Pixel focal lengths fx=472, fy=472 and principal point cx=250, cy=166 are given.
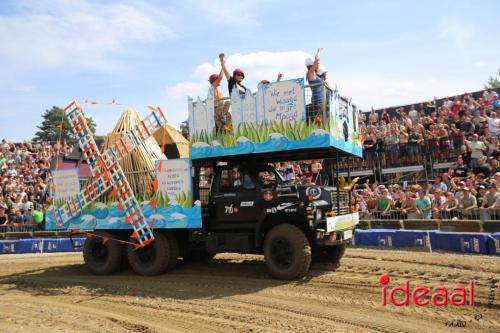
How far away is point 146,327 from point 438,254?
22.9 ft

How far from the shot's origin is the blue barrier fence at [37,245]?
54.9 ft

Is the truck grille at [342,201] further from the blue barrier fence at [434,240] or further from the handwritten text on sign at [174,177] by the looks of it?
the handwritten text on sign at [174,177]

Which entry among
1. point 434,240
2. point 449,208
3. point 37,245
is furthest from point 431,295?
point 37,245

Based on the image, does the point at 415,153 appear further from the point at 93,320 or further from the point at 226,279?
the point at 93,320

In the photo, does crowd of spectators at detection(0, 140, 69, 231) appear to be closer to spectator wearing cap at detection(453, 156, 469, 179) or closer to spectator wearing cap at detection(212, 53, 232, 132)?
spectator wearing cap at detection(212, 53, 232, 132)

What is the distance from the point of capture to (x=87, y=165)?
→ 11.3m

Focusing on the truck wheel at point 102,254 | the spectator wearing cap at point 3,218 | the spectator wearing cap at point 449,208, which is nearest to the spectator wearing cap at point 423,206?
the spectator wearing cap at point 449,208

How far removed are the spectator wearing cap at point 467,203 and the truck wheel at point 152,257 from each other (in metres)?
7.77

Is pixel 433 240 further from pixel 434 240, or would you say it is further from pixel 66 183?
pixel 66 183

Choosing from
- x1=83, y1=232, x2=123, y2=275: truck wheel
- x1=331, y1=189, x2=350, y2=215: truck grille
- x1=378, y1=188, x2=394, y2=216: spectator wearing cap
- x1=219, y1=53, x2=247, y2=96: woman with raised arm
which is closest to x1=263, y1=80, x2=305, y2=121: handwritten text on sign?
x1=219, y1=53, x2=247, y2=96: woman with raised arm

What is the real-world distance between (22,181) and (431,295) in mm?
23767

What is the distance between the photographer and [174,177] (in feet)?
33.4

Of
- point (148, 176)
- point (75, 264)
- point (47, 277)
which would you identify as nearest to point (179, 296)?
point (148, 176)

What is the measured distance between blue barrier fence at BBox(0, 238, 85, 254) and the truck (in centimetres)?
577
